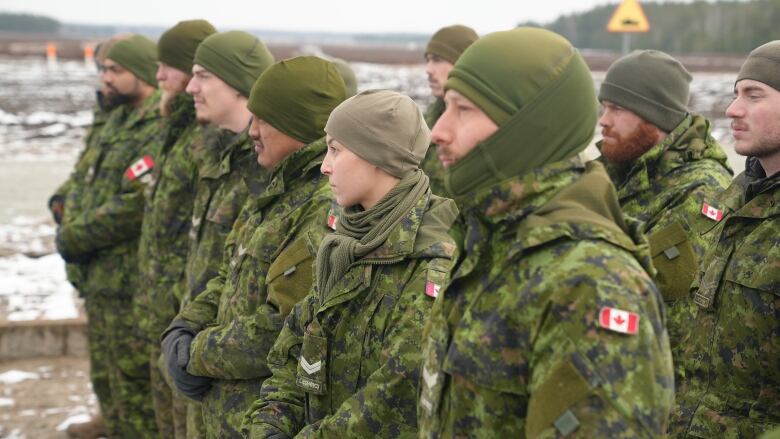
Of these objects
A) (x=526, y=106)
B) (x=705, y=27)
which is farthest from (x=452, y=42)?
(x=705, y=27)

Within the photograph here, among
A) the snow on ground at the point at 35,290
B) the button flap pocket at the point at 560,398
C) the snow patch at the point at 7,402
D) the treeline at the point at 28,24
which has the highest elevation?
the button flap pocket at the point at 560,398

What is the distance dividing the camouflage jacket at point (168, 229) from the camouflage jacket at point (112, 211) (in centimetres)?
53

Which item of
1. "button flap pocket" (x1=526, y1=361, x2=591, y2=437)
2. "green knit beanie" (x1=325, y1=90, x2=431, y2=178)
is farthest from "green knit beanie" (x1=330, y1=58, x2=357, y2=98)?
"button flap pocket" (x1=526, y1=361, x2=591, y2=437)

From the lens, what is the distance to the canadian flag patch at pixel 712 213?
12.8 ft

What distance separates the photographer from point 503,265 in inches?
84.3

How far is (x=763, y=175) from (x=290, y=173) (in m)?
1.77

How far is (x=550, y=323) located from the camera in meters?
2.02

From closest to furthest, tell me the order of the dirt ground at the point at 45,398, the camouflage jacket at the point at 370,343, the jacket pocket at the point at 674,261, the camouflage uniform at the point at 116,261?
the camouflage jacket at the point at 370,343
the jacket pocket at the point at 674,261
the camouflage uniform at the point at 116,261
the dirt ground at the point at 45,398

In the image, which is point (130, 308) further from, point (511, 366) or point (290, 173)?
point (511, 366)

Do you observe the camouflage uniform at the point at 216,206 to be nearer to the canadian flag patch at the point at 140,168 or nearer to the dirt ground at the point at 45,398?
the canadian flag patch at the point at 140,168

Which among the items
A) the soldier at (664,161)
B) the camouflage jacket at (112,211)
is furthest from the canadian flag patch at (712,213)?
the camouflage jacket at (112,211)

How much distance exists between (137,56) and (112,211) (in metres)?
1.25

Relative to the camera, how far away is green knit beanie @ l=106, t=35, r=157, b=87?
645 cm

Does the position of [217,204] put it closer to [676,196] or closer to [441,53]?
[676,196]
